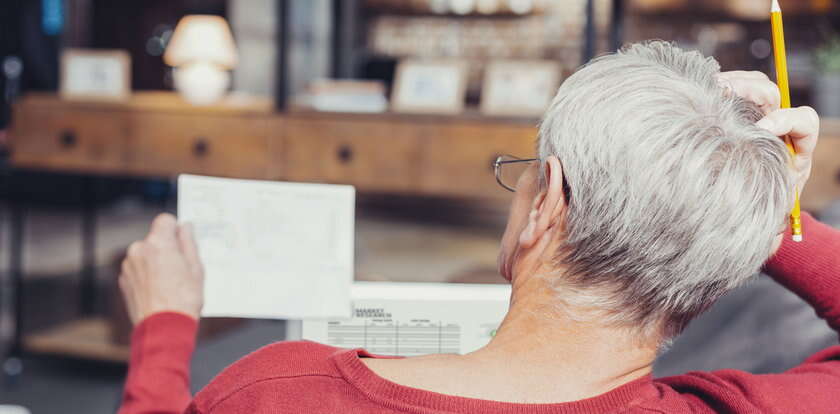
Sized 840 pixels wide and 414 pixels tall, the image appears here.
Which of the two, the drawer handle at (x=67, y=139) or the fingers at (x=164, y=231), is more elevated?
the fingers at (x=164, y=231)

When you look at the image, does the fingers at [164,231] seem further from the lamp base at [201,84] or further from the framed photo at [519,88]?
the lamp base at [201,84]

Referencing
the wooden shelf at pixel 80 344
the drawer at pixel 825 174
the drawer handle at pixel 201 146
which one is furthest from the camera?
the wooden shelf at pixel 80 344

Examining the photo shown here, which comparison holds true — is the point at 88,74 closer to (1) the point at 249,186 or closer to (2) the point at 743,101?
(1) the point at 249,186

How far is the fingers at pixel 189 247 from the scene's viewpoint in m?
0.91

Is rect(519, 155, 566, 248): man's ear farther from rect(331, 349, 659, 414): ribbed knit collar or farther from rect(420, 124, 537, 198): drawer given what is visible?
rect(420, 124, 537, 198): drawer

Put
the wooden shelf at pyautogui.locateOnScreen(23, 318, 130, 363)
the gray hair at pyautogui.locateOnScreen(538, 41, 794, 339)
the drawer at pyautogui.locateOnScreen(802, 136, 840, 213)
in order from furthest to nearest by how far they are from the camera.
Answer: the wooden shelf at pyautogui.locateOnScreen(23, 318, 130, 363)
the drawer at pyautogui.locateOnScreen(802, 136, 840, 213)
the gray hair at pyautogui.locateOnScreen(538, 41, 794, 339)

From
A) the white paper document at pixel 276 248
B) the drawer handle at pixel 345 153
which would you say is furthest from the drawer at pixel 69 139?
the white paper document at pixel 276 248

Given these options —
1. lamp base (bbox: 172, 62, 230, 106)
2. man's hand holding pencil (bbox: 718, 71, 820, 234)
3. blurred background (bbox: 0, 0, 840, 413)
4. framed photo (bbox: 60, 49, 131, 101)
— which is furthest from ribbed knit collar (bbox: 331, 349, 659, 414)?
framed photo (bbox: 60, 49, 131, 101)

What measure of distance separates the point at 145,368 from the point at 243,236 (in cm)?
18

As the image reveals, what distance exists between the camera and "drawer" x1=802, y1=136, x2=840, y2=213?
212 centimetres

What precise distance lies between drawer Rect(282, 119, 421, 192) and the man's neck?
67.1 inches

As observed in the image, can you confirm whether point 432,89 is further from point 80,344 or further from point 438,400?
point 438,400

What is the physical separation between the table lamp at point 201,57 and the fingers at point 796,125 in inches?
86.0

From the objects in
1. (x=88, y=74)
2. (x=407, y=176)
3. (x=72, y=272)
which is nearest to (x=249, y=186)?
(x=407, y=176)
